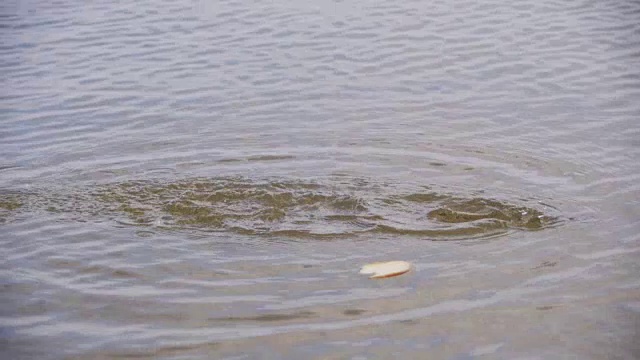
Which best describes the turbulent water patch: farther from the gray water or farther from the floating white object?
the floating white object

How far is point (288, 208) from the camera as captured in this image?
632 cm

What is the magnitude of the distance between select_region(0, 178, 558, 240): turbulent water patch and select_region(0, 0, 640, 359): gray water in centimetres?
2

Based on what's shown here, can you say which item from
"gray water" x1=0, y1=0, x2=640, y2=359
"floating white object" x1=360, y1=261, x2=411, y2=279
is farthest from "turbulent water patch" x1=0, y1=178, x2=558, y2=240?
"floating white object" x1=360, y1=261, x2=411, y2=279

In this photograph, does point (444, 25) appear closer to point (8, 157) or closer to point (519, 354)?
point (8, 157)

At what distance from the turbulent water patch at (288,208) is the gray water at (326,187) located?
0.02 metres

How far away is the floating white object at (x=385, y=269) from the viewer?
211 inches

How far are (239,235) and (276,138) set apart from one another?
1.70 meters

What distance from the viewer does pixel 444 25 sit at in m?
10.5

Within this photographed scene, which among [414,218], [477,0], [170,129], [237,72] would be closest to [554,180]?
[414,218]

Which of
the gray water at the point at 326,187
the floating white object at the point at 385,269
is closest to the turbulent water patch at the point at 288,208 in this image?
the gray water at the point at 326,187

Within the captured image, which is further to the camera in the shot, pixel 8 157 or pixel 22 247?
pixel 8 157

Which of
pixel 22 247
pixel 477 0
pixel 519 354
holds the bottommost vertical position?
pixel 519 354

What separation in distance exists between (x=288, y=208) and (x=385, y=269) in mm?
1110

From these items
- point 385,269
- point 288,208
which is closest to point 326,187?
point 288,208
